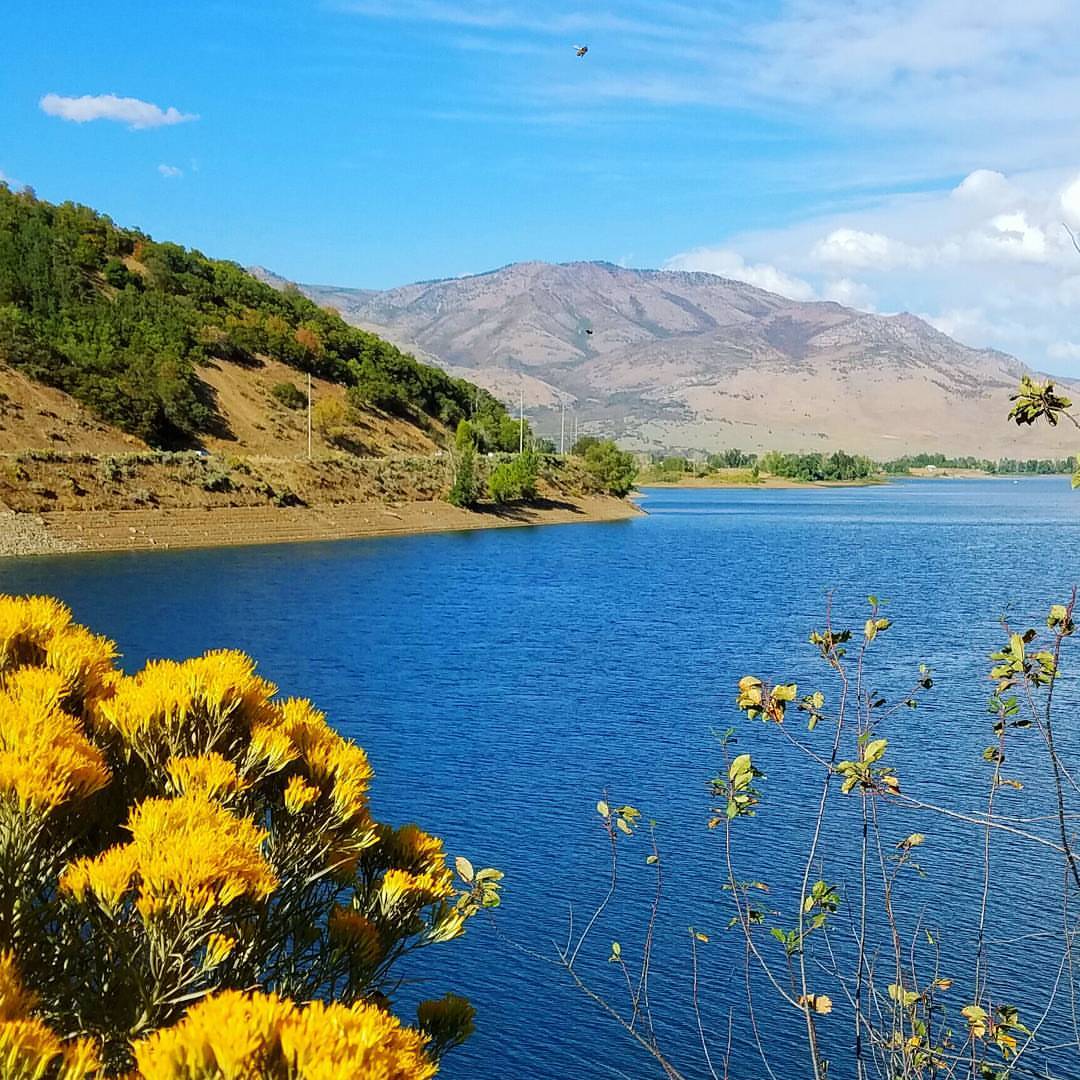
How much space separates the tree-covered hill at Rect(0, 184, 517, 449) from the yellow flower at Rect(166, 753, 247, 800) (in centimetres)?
6905

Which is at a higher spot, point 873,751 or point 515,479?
point 515,479

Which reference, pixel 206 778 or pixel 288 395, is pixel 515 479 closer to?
pixel 288 395

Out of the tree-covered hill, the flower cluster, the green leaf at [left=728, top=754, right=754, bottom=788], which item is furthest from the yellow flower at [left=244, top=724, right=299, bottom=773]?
the tree-covered hill

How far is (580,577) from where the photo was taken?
54.2 metres

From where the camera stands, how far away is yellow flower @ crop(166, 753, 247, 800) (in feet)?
16.6

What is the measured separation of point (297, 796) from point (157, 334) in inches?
3393

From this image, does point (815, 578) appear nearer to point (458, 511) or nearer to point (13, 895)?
point (458, 511)

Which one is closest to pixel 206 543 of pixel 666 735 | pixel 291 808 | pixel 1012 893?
pixel 666 735

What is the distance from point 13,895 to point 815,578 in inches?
1929

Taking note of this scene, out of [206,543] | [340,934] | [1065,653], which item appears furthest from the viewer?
[206,543]

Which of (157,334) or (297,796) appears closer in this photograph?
(297,796)

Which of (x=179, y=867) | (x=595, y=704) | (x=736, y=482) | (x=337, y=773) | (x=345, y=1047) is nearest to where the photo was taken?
(x=345, y=1047)

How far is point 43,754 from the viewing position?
14.7ft

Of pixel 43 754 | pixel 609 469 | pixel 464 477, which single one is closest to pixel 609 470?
pixel 609 469
